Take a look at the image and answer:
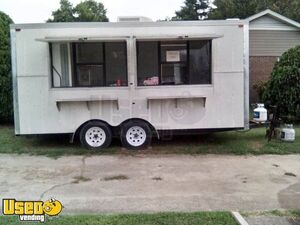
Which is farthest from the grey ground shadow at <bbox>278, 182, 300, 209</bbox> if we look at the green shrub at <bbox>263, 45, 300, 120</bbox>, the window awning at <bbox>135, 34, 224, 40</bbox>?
the green shrub at <bbox>263, 45, 300, 120</bbox>

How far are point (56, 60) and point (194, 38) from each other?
119 inches

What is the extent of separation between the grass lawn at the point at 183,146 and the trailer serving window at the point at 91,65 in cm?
146

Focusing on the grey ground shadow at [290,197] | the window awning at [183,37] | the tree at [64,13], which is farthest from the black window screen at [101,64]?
the tree at [64,13]

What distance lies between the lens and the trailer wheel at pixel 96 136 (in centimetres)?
821

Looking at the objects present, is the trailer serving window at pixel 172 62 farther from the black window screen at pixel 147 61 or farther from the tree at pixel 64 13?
the tree at pixel 64 13

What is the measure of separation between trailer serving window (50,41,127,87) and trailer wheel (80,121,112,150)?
93 cm

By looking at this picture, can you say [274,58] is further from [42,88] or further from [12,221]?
[12,221]

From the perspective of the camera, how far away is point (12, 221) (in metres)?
4.09

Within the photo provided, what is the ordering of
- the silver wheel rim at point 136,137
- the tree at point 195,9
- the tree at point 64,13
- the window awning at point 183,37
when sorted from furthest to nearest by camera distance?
the tree at point 195,9 → the tree at point 64,13 → the silver wheel rim at point 136,137 → the window awning at point 183,37

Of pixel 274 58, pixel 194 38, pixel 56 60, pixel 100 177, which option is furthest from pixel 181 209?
pixel 274 58

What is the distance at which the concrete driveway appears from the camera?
4.96 m

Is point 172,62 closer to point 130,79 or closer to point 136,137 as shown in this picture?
point 130,79

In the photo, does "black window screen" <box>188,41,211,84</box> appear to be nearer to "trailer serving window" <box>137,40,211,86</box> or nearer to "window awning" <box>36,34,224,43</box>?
"trailer serving window" <box>137,40,211,86</box>

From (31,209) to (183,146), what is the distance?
479cm
